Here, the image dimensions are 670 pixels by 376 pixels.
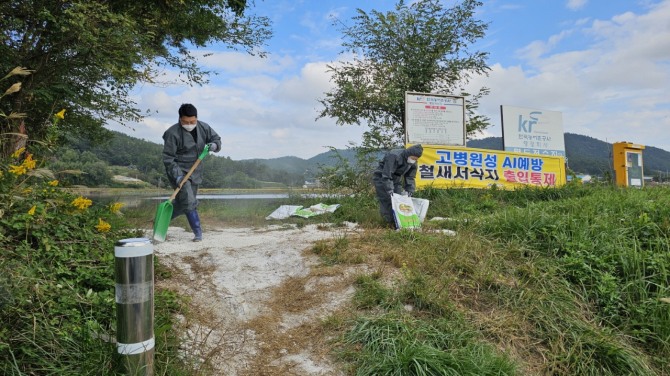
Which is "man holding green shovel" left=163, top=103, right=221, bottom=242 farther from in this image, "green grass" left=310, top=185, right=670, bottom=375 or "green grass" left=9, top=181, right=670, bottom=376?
"green grass" left=310, top=185, right=670, bottom=375

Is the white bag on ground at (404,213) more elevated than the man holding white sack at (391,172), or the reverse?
the man holding white sack at (391,172)

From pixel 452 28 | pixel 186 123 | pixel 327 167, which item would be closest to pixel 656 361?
pixel 186 123

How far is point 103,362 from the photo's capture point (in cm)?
202

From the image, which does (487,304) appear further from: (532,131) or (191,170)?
(532,131)

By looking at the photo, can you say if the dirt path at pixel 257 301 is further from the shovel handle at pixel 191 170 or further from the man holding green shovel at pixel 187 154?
the shovel handle at pixel 191 170

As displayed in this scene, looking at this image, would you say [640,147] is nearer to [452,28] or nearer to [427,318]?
[452,28]

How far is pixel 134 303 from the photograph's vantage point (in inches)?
73.4

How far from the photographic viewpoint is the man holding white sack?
5.79 metres

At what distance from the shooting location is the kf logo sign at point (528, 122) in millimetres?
11211

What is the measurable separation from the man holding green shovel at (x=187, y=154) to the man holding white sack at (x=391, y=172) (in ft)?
7.79

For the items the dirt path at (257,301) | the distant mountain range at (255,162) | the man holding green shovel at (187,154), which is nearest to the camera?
the dirt path at (257,301)

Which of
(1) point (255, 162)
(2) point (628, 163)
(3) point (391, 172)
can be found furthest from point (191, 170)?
(2) point (628, 163)

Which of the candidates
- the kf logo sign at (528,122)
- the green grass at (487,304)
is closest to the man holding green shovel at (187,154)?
the green grass at (487,304)

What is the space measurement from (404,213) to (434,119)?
17.0 ft
